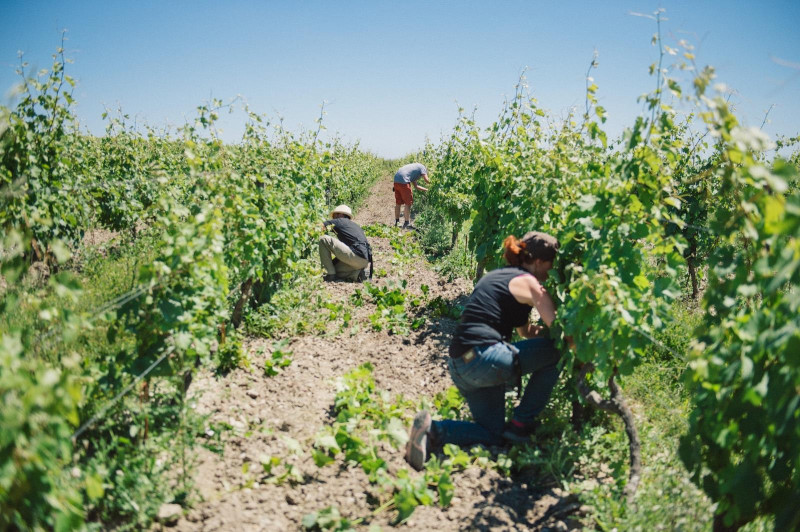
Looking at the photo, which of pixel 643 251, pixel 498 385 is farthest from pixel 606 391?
pixel 643 251

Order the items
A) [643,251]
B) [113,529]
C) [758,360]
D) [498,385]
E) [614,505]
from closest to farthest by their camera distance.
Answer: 1. [758,360]
2. [113,529]
3. [614,505]
4. [643,251]
5. [498,385]

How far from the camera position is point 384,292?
559cm

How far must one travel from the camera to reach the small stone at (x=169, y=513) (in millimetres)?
2271

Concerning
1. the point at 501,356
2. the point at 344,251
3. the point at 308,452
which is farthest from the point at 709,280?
the point at 344,251

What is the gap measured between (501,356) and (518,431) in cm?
57

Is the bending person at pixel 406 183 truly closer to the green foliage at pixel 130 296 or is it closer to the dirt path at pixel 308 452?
the green foliage at pixel 130 296

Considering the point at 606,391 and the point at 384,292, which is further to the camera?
the point at 384,292

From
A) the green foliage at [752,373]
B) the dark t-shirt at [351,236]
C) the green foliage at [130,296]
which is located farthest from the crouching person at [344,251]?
the green foliage at [752,373]

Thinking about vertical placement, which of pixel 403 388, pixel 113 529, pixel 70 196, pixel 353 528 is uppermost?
pixel 70 196

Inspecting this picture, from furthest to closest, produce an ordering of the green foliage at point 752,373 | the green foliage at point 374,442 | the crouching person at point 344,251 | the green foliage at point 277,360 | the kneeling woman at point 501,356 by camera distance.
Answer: the crouching person at point 344,251, the green foliage at point 277,360, the kneeling woman at point 501,356, the green foliage at point 374,442, the green foliage at point 752,373

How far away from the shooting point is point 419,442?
9.32ft

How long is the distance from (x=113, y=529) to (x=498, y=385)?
2156mm

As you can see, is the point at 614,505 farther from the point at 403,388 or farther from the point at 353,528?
the point at 403,388

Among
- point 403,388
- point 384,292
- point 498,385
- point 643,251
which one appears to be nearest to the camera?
point 643,251
